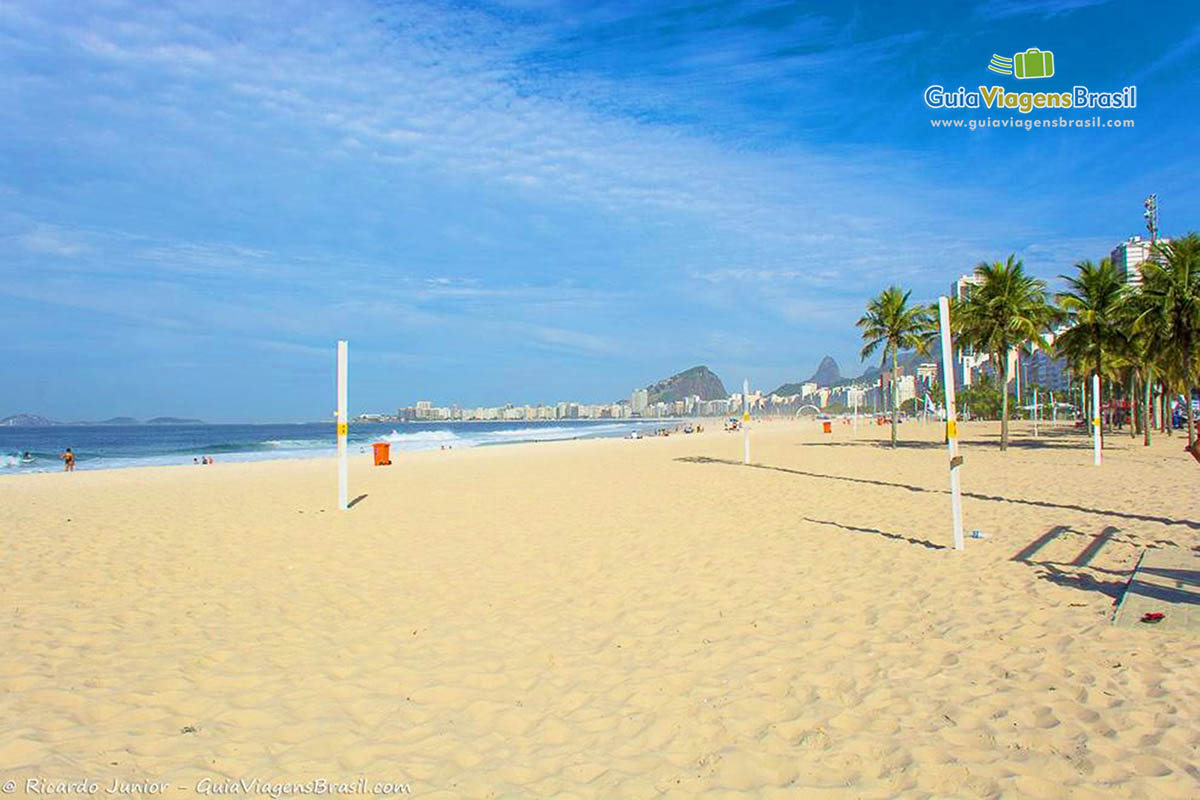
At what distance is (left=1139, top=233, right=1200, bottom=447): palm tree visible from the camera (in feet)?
65.2

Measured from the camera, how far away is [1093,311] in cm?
2541

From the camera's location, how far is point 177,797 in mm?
2863

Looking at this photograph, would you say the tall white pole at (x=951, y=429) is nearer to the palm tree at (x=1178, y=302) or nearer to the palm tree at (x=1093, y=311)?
the palm tree at (x=1178, y=302)

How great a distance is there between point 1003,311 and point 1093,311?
5215 mm

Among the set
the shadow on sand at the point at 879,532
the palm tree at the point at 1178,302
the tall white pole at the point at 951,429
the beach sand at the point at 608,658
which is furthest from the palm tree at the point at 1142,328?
the tall white pole at the point at 951,429

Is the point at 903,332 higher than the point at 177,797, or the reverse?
the point at 903,332

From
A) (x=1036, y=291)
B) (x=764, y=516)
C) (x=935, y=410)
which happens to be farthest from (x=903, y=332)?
(x=935, y=410)

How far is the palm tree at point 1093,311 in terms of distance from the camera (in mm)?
25250

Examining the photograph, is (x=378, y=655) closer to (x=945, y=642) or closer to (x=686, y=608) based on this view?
(x=686, y=608)

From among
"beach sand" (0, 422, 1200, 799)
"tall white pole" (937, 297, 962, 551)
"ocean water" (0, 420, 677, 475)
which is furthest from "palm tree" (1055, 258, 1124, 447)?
"ocean water" (0, 420, 677, 475)

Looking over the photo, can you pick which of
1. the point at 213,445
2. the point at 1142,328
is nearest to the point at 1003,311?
the point at 1142,328

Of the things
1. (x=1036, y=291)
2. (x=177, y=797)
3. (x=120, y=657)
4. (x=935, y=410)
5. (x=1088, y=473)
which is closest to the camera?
(x=177, y=797)

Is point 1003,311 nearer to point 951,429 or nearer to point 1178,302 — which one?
point 1178,302

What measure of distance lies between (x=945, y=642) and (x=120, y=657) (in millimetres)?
5215
